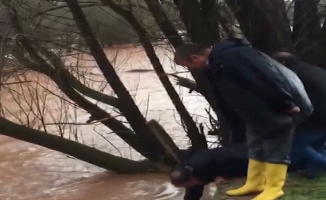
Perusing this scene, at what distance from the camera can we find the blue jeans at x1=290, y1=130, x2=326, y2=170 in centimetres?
527

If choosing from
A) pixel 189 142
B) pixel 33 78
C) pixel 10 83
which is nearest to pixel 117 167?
pixel 189 142

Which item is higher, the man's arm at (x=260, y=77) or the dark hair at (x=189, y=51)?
the dark hair at (x=189, y=51)

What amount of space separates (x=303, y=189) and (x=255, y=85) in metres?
0.94

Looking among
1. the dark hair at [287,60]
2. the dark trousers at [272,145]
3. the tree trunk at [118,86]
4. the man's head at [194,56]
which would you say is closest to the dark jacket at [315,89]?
the dark hair at [287,60]

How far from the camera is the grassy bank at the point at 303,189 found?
4945mm

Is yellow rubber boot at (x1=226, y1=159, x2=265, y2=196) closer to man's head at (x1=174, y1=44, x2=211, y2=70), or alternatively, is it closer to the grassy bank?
the grassy bank

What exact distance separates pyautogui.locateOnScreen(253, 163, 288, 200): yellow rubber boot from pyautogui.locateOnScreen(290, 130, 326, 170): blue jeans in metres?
0.46

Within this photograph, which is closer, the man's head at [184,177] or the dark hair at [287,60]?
the man's head at [184,177]

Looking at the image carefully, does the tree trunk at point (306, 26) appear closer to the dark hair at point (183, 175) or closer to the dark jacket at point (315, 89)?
the dark jacket at point (315, 89)

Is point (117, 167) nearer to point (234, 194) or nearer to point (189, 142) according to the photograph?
point (189, 142)

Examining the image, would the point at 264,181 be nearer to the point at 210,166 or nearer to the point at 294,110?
the point at 210,166

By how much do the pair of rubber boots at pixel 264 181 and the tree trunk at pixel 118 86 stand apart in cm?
447

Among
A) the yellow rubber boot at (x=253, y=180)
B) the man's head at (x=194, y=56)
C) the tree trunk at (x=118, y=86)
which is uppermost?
the tree trunk at (x=118, y=86)

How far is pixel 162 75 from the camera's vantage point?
962cm
